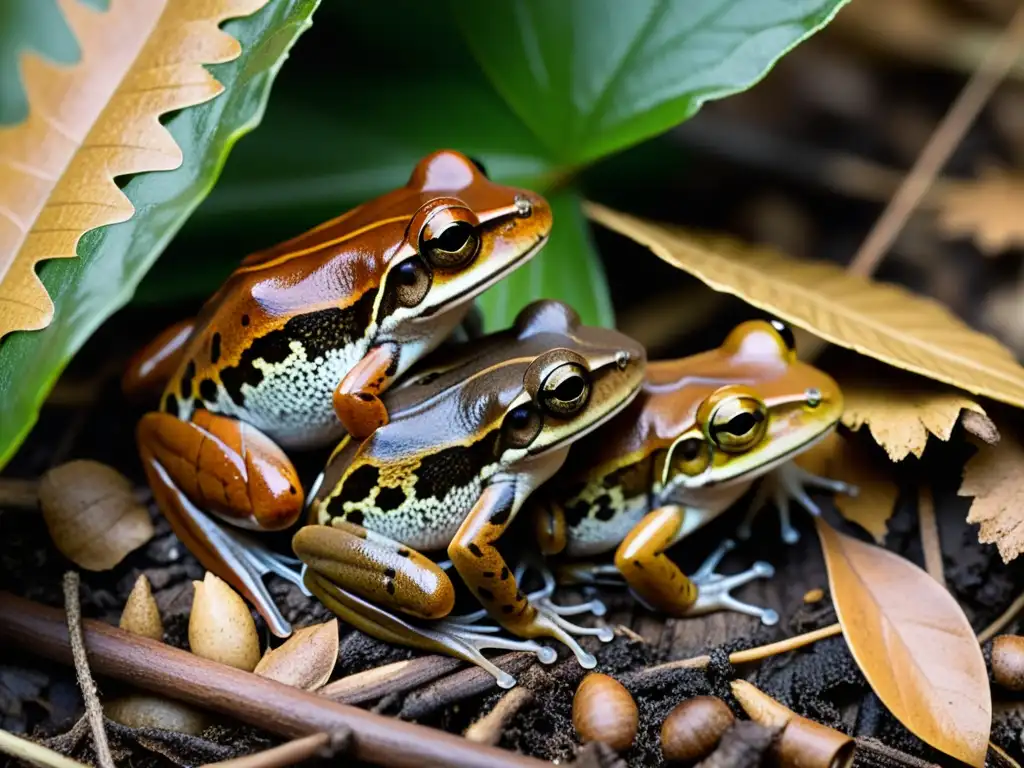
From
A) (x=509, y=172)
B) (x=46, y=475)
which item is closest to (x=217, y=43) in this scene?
(x=509, y=172)

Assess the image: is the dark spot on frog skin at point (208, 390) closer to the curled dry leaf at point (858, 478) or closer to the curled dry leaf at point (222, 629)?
the curled dry leaf at point (222, 629)

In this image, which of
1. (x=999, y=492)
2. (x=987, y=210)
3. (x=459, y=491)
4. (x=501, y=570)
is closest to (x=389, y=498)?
(x=459, y=491)

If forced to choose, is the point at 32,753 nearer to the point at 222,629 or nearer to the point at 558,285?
the point at 222,629

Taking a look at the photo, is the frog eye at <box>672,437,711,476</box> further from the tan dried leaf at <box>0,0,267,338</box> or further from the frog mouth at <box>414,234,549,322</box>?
the tan dried leaf at <box>0,0,267,338</box>

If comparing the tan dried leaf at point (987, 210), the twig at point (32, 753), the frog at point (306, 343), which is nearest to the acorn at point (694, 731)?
the frog at point (306, 343)

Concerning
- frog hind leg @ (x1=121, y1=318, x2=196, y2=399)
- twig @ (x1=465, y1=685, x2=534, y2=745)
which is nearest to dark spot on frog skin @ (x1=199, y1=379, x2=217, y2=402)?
frog hind leg @ (x1=121, y1=318, x2=196, y2=399)

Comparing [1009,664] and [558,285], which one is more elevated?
[558,285]
